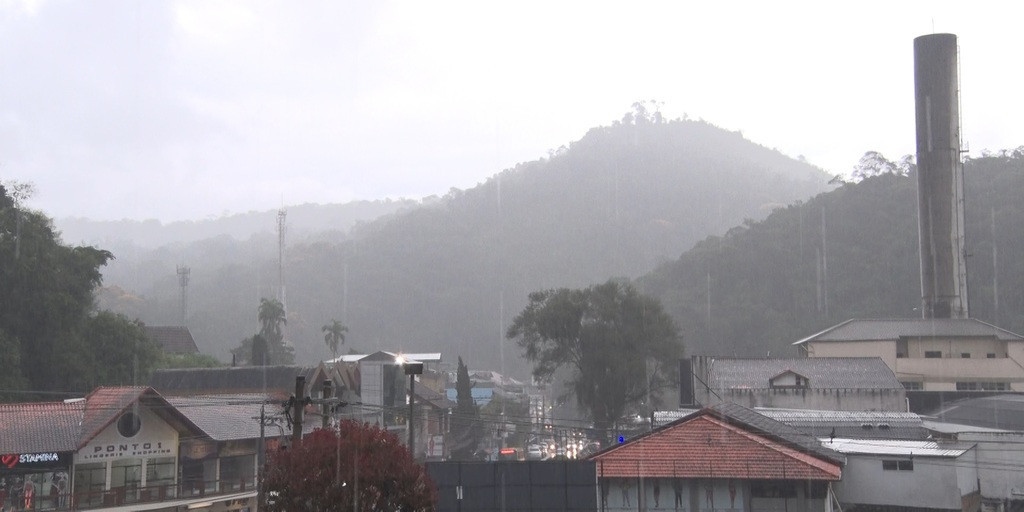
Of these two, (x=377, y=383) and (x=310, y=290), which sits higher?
(x=310, y=290)

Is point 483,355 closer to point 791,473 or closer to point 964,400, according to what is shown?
point 964,400

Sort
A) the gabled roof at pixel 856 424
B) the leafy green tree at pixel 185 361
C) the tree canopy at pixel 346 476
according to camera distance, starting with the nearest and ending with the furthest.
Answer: the tree canopy at pixel 346 476, the gabled roof at pixel 856 424, the leafy green tree at pixel 185 361

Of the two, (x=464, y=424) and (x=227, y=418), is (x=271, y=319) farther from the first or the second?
(x=227, y=418)

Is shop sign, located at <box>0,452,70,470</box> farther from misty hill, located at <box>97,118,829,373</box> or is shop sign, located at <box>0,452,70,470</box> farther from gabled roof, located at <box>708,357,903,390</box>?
misty hill, located at <box>97,118,829,373</box>

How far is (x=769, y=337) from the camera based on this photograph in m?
90.8

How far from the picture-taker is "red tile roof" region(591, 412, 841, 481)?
25.5 m

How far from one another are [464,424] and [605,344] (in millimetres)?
11740

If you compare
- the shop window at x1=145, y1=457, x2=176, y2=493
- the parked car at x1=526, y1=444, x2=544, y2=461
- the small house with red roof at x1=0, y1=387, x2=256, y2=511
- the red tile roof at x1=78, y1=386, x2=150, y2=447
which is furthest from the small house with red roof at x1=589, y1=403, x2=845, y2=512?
the parked car at x1=526, y1=444, x2=544, y2=461

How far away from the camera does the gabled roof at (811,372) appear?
46625 millimetres

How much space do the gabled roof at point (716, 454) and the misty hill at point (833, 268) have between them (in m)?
62.3

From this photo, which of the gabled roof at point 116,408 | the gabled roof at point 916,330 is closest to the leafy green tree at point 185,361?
the gabled roof at point 116,408

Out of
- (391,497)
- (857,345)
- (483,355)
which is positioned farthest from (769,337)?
(391,497)

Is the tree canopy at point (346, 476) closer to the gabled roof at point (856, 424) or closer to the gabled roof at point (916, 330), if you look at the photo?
the gabled roof at point (856, 424)

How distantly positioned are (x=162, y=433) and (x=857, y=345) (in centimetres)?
4286
